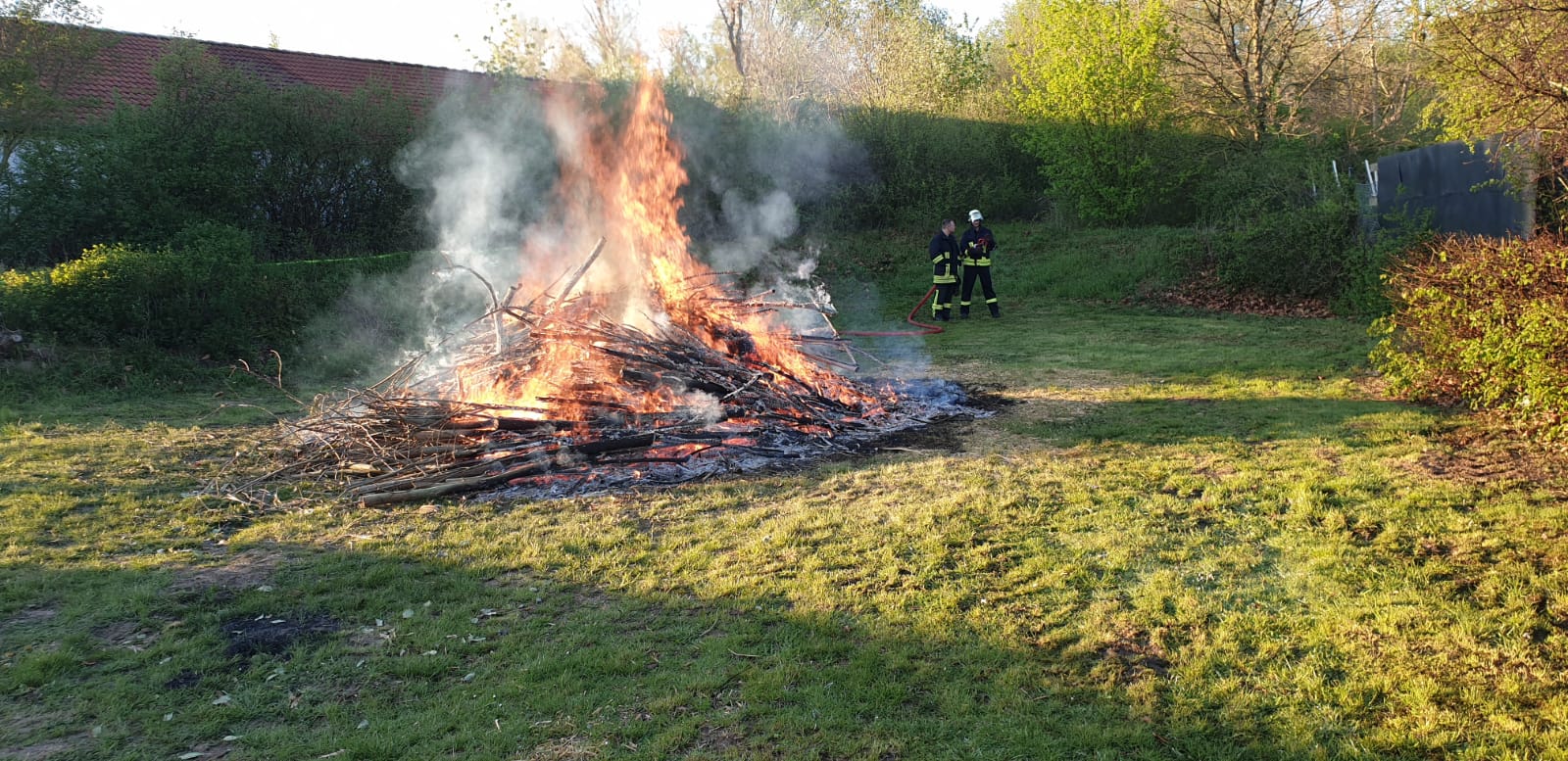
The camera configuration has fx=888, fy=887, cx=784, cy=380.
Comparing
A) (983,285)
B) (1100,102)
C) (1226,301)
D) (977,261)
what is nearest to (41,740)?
(977,261)

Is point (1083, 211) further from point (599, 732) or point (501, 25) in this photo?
point (599, 732)

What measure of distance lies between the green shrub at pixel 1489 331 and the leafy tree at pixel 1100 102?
474 inches

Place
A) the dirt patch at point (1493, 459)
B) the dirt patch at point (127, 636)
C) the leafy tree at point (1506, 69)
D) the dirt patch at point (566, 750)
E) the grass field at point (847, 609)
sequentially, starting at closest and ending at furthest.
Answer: the dirt patch at point (566, 750), the grass field at point (847, 609), the dirt patch at point (127, 636), the dirt patch at point (1493, 459), the leafy tree at point (1506, 69)

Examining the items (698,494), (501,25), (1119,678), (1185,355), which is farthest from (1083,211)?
(1119,678)

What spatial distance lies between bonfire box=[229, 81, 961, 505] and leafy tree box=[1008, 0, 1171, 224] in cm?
1236

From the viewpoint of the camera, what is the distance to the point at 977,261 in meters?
14.6

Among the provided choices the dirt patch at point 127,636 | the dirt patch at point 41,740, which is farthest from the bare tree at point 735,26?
the dirt patch at point 41,740

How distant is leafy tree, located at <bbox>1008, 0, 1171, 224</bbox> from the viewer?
728 inches

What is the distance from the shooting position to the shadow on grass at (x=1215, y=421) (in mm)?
6945

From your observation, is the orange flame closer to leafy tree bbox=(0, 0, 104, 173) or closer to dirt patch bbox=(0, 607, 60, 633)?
dirt patch bbox=(0, 607, 60, 633)

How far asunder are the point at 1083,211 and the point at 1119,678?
1803cm

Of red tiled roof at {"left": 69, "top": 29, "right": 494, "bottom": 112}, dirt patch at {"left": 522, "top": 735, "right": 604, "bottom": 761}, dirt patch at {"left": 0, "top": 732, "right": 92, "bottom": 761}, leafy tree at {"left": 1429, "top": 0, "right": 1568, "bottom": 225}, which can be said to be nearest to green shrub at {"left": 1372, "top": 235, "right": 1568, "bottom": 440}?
leafy tree at {"left": 1429, "top": 0, "right": 1568, "bottom": 225}

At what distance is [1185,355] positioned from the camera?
10.6 m

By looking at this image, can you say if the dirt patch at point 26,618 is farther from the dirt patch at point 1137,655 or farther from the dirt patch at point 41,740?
the dirt patch at point 1137,655
